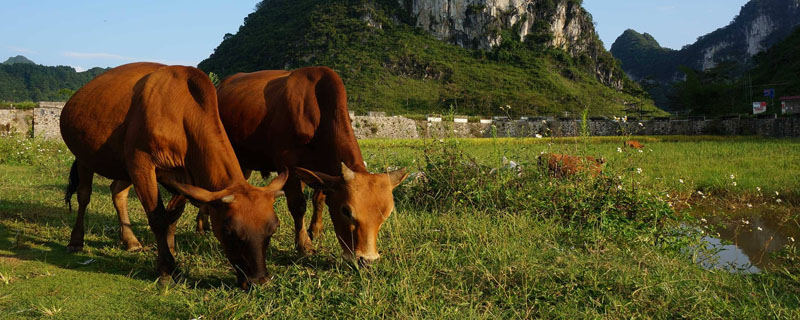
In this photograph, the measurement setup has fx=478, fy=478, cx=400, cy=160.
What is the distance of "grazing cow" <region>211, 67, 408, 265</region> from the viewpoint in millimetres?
3432

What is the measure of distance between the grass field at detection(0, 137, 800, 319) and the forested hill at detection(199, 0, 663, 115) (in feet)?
156

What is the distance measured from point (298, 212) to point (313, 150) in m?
0.58

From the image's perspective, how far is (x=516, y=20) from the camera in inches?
3482

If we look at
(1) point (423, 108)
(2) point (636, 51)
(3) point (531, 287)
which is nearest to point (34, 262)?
(3) point (531, 287)

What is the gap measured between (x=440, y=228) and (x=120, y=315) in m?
2.69

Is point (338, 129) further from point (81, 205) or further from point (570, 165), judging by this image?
point (570, 165)

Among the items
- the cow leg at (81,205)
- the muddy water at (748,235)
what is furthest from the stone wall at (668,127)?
the cow leg at (81,205)

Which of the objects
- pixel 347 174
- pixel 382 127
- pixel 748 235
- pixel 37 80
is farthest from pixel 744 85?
pixel 37 80

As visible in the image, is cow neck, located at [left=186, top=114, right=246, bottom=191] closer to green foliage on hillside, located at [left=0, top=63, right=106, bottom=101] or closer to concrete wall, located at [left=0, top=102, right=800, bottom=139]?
concrete wall, located at [left=0, top=102, right=800, bottom=139]

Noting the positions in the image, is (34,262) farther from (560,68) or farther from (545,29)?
(545,29)

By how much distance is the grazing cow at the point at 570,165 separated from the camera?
5.45m

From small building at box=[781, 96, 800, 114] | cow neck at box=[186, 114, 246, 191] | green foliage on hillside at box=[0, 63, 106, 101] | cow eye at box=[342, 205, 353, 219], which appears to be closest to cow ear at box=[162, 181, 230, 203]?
cow neck at box=[186, 114, 246, 191]

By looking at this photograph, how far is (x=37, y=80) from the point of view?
73812mm

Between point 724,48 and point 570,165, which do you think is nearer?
point 570,165
